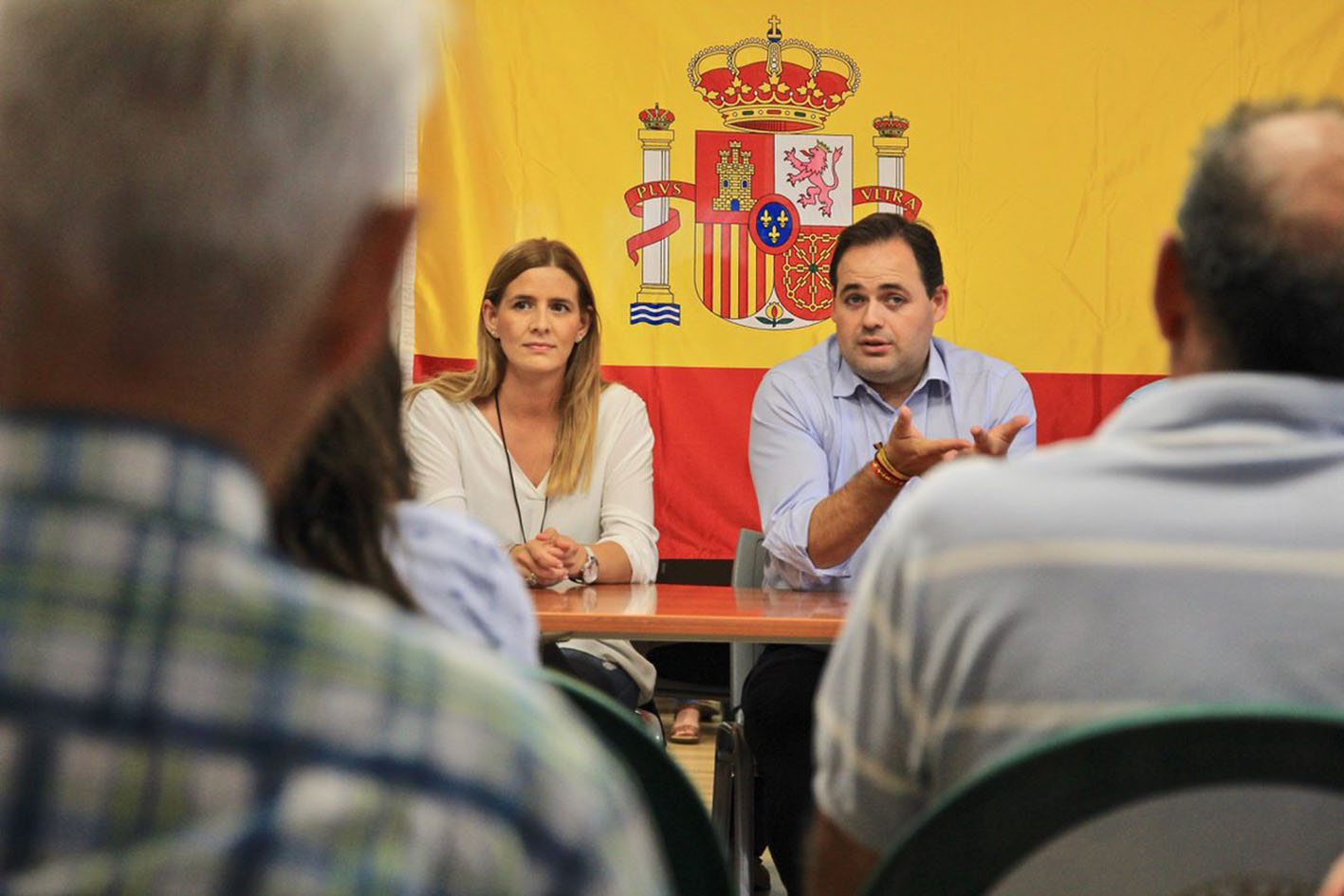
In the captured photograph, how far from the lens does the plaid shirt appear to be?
430 mm

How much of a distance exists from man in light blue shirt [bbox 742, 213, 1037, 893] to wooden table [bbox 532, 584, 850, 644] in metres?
0.29

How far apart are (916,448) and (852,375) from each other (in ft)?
2.18

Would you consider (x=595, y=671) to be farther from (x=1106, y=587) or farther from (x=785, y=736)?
(x=1106, y=587)

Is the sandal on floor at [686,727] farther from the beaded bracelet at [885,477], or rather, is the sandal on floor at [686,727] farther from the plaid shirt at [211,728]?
the plaid shirt at [211,728]

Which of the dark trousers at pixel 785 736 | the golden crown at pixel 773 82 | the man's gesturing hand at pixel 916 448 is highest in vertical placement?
the golden crown at pixel 773 82

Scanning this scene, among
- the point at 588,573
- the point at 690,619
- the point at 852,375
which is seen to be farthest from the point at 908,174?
the point at 690,619

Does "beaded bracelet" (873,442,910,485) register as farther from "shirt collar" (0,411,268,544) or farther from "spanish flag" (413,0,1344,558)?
"shirt collar" (0,411,268,544)

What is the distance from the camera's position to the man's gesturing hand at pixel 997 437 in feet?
7.64

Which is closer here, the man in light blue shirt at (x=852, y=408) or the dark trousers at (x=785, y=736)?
the dark trousers at (x=785, y=736)

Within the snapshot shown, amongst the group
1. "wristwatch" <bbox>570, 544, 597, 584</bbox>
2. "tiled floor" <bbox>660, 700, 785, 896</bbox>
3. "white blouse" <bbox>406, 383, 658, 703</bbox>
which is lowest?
"tiled floor" <bbox>660, 700, 785, 896</bbox>

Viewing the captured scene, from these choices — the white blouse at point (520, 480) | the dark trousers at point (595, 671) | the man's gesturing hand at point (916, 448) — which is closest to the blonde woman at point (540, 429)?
the white blouse at point (520, 480)

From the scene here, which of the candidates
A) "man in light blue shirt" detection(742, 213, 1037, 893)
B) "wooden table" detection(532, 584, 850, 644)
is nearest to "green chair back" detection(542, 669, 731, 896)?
"wooden table" detection(532, 584, 850, 644)

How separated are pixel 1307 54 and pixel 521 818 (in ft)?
16.1

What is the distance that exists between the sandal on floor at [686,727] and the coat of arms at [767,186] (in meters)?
1.34
